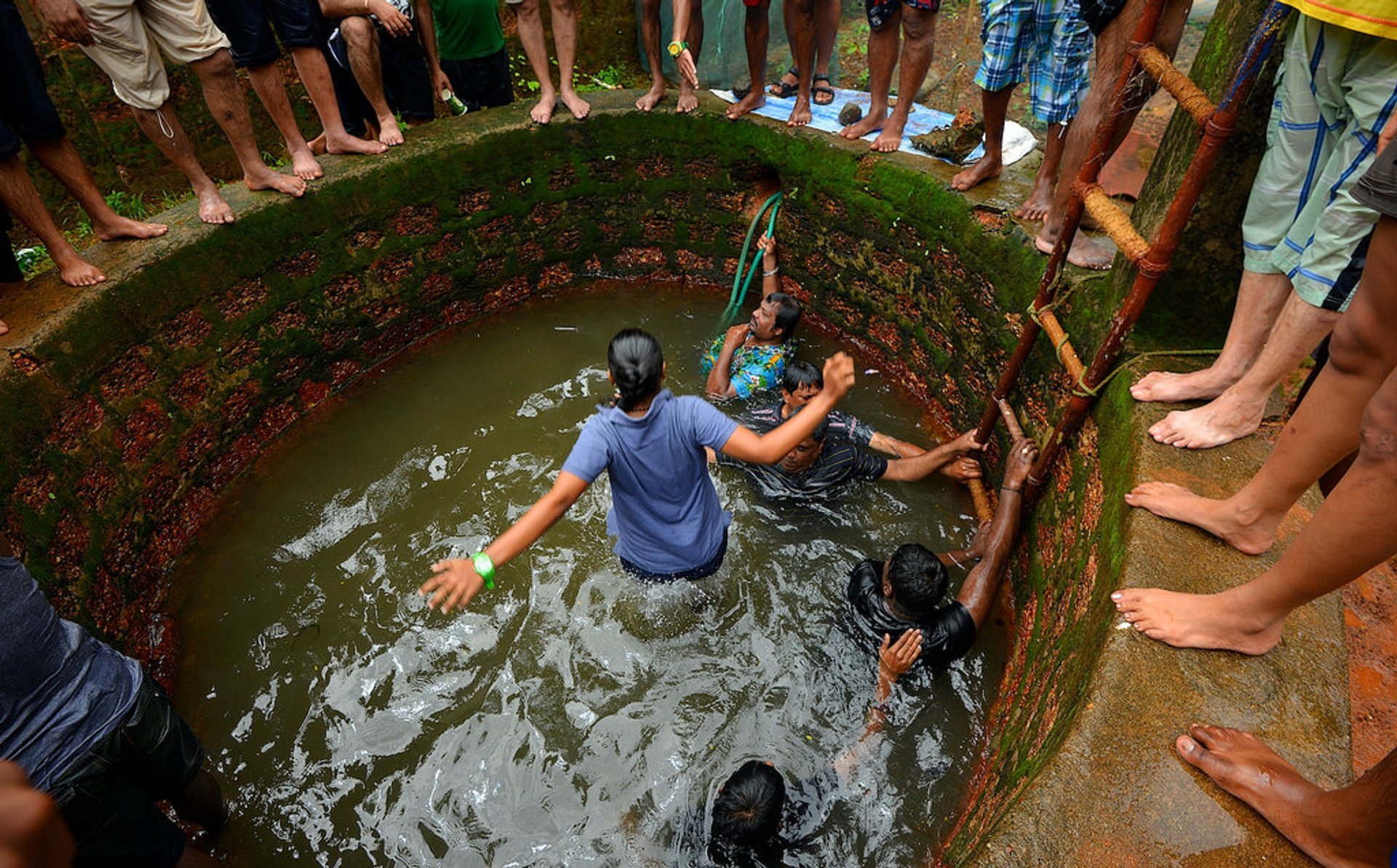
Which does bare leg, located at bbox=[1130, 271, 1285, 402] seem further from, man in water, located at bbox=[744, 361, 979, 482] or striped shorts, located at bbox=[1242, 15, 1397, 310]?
man in water, located at bbox=[744, 361, 979, 482]

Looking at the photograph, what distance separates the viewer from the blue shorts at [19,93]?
3674mm

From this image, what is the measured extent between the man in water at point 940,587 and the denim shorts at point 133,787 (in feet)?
10.1

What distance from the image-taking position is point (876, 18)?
480 cm

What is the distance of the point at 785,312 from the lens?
16.1ft

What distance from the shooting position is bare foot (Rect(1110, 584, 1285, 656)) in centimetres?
220

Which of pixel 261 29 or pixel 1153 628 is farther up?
pixel 261 29

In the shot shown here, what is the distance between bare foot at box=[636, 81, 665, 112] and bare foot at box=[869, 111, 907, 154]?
1812 millimetres

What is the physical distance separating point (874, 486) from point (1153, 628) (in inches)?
94.2

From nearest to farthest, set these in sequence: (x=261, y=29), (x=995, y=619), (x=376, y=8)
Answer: (x=995, y=619), (x=261, y=29), (x=376, y=8)

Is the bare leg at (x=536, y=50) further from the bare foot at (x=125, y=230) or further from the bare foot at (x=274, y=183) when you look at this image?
the bare foot at (x=125, y=230)

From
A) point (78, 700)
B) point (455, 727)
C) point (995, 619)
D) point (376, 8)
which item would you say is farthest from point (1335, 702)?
point (376, 8)

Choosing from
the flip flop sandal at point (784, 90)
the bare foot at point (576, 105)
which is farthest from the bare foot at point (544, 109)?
the flip flop sandal at point (784, 90)

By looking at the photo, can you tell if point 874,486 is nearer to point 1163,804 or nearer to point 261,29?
A: point 1163,804

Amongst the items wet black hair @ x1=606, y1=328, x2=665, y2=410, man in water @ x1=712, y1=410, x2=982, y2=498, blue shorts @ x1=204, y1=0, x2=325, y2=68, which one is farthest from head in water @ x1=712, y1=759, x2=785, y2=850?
blue shorts @ x1=204, y1=0, x2=325, y2=68
